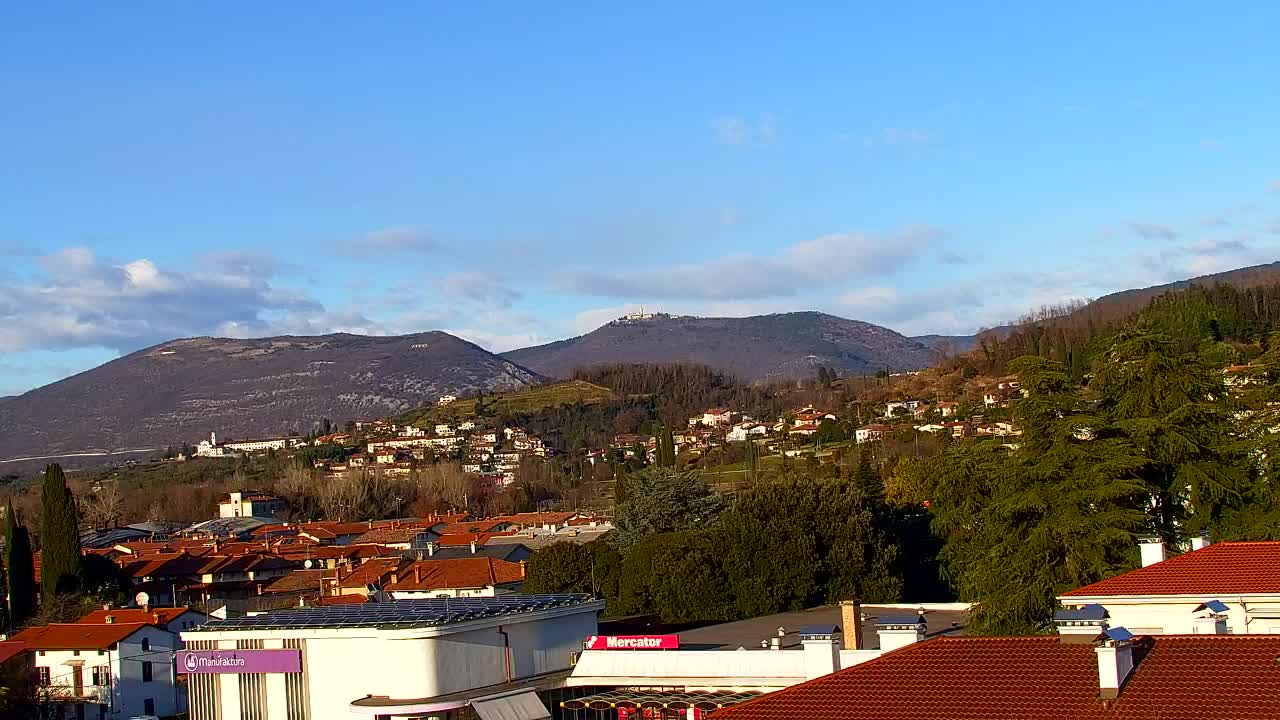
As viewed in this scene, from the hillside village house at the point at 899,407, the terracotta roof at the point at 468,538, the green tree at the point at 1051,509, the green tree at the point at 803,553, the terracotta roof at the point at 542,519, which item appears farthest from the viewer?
the hillside village house at the point at 899,407

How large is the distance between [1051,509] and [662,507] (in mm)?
32959

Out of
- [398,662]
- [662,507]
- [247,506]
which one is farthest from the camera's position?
[247,506]

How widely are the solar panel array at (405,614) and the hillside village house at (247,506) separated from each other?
108 metres

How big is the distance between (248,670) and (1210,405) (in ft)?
77.3

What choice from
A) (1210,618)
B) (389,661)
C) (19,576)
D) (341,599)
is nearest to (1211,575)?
(1210,618)

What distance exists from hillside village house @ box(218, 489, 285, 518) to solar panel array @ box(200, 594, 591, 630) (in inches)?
4251

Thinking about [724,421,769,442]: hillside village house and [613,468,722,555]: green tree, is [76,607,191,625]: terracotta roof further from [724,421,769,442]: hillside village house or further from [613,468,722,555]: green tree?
[724,421,769,442]: hillside village house

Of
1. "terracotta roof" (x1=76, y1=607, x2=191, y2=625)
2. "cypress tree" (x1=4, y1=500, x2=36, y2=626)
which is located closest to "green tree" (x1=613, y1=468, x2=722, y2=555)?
"terracotta roof" (x1=76, y1=607, x2=191, y2=625)

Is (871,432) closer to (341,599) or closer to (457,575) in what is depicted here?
(457,575)

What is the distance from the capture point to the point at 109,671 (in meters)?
45.8

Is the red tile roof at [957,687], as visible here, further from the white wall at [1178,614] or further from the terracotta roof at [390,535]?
the terracotta roof at [390,535]

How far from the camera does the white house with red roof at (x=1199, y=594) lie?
20.3 m

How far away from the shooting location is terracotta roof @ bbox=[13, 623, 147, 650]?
150 ft

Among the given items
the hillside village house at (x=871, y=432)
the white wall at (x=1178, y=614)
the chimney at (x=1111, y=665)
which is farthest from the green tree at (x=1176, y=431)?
the hillside village house at (x=871, y=432)
